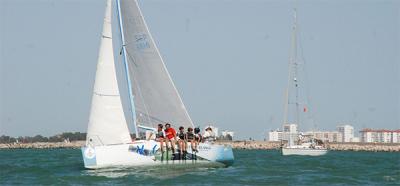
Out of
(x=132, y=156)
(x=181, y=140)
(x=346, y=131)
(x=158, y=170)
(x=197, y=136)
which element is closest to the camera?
(x=158, y=170)

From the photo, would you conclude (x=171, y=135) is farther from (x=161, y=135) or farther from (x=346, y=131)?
(x=346, y=131)

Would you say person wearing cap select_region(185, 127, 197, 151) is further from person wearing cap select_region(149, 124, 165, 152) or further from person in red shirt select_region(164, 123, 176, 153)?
person wearing cap select_region(149, 124, 165, 152)

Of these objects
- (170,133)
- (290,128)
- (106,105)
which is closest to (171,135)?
(170,133)

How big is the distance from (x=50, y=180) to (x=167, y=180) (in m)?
4.64

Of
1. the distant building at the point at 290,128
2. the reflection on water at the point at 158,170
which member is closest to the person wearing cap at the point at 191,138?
the reflection on water at the point at 158,170

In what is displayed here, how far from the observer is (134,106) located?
35156 mm

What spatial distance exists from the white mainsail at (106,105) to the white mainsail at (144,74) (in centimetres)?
84

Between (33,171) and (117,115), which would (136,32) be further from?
(33,171)

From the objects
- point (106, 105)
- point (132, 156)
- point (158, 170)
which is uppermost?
point (106, 105)

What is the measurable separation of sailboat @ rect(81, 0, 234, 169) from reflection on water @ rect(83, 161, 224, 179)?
17 cm

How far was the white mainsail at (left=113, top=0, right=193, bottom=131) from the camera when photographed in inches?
1387

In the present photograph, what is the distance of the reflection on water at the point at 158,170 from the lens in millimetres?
31309

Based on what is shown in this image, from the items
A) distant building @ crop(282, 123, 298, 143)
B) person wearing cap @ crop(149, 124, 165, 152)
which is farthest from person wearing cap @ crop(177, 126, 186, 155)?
distant building @ crop(282, 123, 298, 143)

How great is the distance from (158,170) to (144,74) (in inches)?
185
